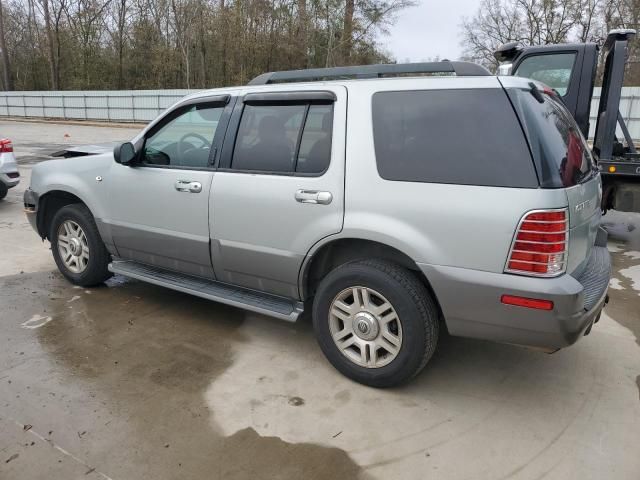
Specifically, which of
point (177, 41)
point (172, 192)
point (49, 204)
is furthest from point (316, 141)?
point (177, 41)

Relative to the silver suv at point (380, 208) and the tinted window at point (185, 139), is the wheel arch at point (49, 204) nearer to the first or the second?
the silver suv at point (380, 208)

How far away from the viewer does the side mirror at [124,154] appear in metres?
4.16

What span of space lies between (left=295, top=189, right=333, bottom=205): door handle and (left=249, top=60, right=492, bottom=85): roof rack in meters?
0.85

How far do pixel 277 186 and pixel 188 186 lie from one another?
2.71 feet

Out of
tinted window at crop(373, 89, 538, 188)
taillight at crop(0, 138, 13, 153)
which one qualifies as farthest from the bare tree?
tinted window at crop(373, 89, 538, 188)

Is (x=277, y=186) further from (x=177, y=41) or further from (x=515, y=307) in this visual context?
(x=177, y=41)

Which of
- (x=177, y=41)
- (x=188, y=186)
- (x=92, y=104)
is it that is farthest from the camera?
(x=177, y=41)

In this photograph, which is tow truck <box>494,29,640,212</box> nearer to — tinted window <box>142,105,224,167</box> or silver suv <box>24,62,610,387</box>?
silver suv <box>24,62,610,387</box>

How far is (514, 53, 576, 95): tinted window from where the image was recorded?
254 inches

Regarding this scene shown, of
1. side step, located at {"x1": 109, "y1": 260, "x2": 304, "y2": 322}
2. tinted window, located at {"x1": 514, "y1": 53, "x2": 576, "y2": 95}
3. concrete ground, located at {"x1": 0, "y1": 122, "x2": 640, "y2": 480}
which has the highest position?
tinted window, located at {"x1": 514, "y1": 53, "x2": 576, "y2": 95}

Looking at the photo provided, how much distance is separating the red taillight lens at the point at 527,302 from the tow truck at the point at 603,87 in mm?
4389

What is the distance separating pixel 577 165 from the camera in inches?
121

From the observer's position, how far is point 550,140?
2.81 metres

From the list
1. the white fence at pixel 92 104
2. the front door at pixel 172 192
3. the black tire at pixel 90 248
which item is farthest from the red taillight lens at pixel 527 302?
the white fence at pixel 92 104
